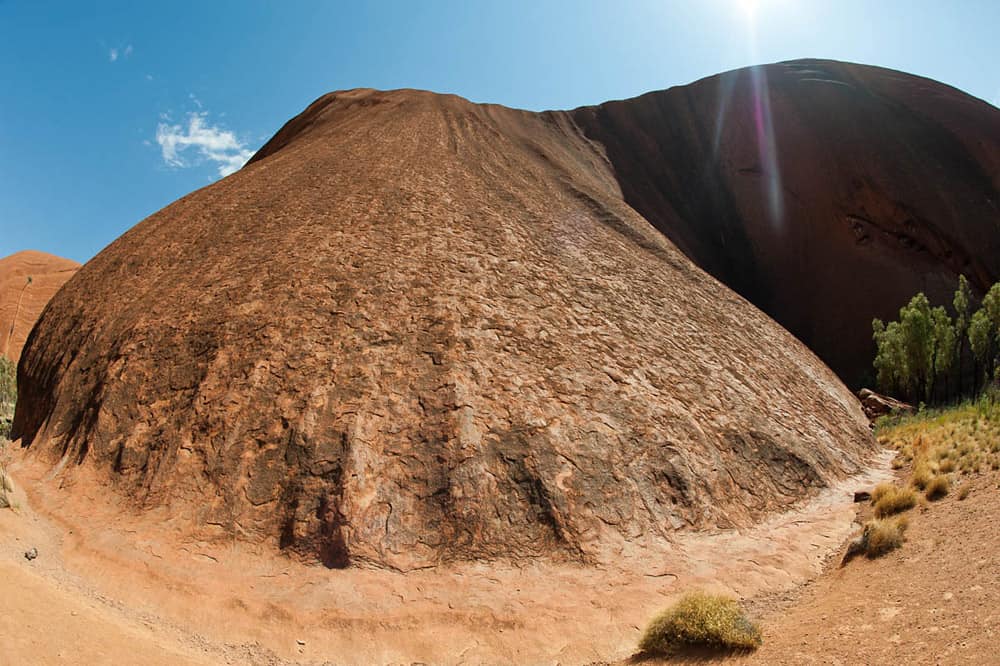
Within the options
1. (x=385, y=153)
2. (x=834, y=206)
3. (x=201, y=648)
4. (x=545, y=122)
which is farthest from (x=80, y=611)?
(x=834, y=206)

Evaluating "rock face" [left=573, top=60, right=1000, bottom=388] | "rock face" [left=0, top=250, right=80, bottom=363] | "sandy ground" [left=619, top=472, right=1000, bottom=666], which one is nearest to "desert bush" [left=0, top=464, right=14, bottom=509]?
"sandy ground" [left=619, top=472, right=1000, bottom=666]

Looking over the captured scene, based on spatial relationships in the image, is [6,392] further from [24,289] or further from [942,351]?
[942,351]

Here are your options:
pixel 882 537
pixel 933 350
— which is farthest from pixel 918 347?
pixel 882 537

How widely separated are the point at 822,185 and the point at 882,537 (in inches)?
1483

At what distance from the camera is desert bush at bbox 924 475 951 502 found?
11.1 m

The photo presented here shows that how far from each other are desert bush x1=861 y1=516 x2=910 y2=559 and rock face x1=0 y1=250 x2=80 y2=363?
60810mm

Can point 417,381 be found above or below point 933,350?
above

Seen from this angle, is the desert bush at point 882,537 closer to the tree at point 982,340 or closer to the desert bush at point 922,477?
the desert bush at point 922,477

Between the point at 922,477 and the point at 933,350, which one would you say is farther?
the point at 933,350

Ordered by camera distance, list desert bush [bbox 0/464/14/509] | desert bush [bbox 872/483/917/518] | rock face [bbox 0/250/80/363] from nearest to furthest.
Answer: desert bush [bbox 0/464/14/509], desert bush [bbox 872/483/917/518], rock face [bbox 0/250/80/363]

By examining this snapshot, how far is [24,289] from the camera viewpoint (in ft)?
194

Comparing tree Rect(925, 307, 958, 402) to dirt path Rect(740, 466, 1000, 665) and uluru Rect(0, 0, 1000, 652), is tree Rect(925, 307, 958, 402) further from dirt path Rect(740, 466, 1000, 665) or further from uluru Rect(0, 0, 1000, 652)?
dirt path Rect(740, 466, 1000, 665)

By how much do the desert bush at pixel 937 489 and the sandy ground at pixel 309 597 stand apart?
2386mm

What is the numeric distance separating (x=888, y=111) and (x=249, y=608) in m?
49.9
